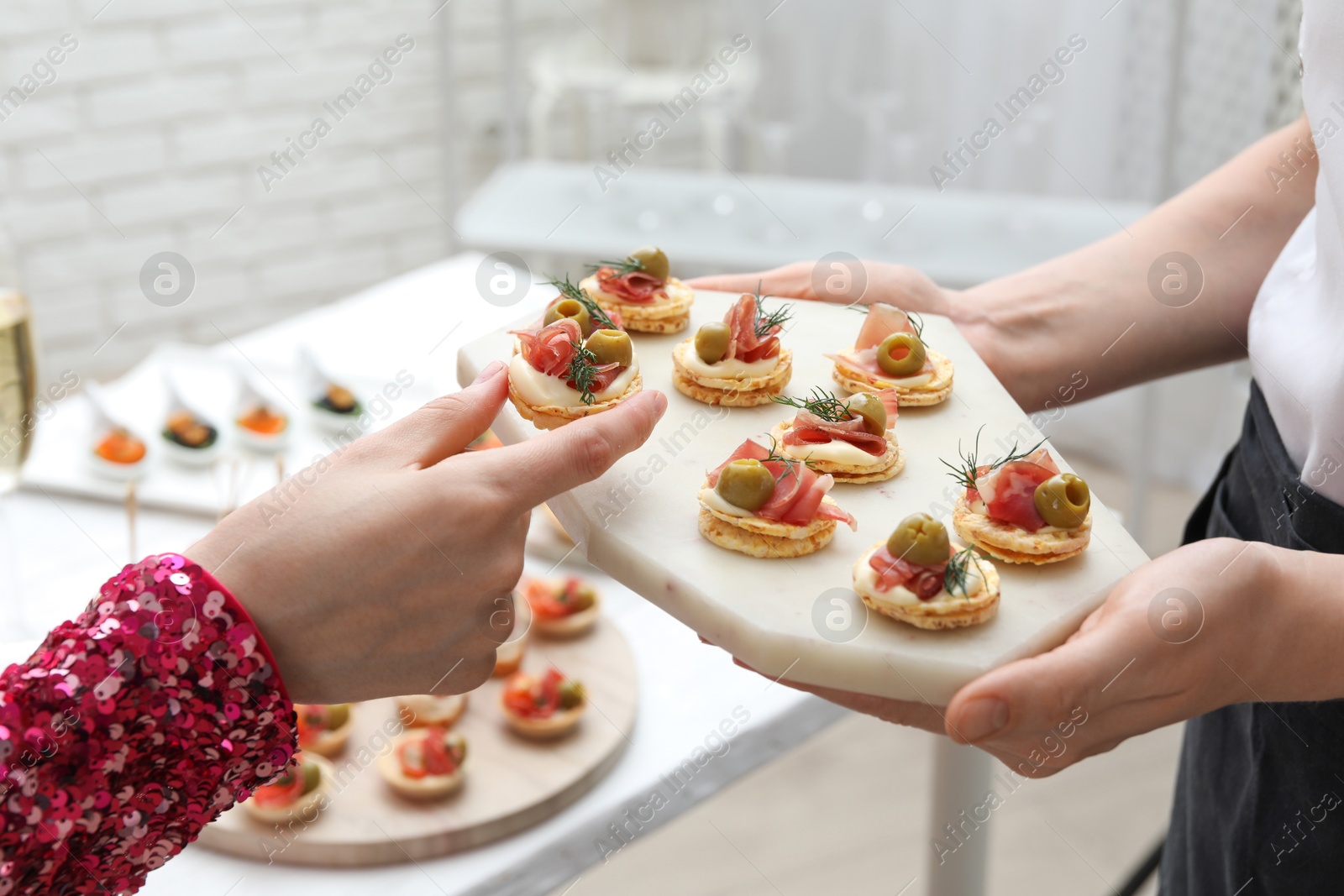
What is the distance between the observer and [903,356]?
4.09ft

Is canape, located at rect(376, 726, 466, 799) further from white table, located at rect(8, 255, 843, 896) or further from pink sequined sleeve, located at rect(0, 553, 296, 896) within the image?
pink sequined sleeve, located at rect(0, 553, 296, 896)

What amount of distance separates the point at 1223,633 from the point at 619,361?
606mm

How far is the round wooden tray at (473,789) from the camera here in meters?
1.19

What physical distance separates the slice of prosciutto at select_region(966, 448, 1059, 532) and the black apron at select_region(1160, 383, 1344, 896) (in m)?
0.20

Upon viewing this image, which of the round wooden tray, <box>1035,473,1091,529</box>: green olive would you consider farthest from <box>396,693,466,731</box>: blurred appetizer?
<box>1035,473,1091,529</box>: green olive

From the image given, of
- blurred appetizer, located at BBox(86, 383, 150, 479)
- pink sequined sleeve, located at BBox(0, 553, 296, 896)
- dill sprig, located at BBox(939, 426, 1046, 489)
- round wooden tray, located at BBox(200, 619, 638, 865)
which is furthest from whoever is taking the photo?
blurred appetizer, located at BBox(86, 383, 150, 479)

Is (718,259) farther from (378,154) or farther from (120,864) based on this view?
(120,864)

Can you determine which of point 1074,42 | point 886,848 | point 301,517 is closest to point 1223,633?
point 301,517

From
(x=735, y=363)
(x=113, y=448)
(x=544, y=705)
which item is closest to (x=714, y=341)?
(x=735, y=363)

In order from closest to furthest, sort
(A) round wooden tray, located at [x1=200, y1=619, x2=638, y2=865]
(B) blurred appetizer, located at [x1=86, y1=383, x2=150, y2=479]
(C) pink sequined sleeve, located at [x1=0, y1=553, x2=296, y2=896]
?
1. (C) pink sequined sleeve, located at [x1=0, y1=553, x2=296, y2=896]
2. (A) round wooden tray, located at [x1=200, y1=619, x2=638, y2=865]
3. (B) blurred appetizer, located at [x1=86, y1=383, x2=150, y2=479]

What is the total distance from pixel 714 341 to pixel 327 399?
31.9 inches

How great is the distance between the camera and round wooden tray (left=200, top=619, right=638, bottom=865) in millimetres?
1188

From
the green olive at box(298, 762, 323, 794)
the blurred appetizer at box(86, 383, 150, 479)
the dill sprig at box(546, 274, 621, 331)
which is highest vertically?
the dill sprig at box(546, 274, 621, 331)

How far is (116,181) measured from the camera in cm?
363
